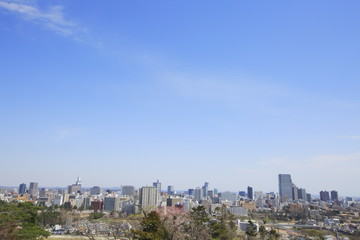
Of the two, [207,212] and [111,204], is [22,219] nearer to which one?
[207,212]

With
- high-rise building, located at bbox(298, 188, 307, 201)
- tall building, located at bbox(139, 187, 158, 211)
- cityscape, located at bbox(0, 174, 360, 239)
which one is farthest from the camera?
high-rise building, located at bbox(298, 188, 307, 201)

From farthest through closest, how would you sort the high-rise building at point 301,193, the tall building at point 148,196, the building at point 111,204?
the high-rise building at point 301,193, the tall building at point 148,196, the building at point 111,204

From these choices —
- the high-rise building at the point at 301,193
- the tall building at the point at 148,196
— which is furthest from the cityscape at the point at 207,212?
the high-rise building at the point at 301,193

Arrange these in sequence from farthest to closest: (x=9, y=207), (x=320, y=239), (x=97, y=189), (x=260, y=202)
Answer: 1. (x=97, y=189)
2. (x=260, y=202)
3. (x=320, y=239)
4. (x=9, y=207)

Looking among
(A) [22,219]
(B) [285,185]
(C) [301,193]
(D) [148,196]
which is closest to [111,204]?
(D) [148,196]

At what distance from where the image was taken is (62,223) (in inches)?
1967

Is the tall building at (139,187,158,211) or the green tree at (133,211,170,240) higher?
the green tree at (133,211,170,240)

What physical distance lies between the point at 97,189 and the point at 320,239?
579ft

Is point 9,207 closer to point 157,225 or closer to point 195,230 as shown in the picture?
point 157,225

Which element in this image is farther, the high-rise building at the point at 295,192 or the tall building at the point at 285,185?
the tall building at the point at 285,185

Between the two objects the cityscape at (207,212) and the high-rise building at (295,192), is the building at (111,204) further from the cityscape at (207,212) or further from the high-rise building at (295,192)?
the high-rise building at (295,192)

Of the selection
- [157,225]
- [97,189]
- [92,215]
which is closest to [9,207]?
[157,225]

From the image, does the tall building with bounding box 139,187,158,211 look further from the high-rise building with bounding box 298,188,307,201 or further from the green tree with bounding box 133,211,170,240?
the high-rise building with bounding box 298,188,307,201

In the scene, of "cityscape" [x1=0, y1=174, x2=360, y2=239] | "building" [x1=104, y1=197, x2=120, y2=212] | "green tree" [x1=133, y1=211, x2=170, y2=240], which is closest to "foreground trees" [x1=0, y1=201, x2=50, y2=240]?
"cityscape" [x1=0, y1=174, x2=360, y2=239]
